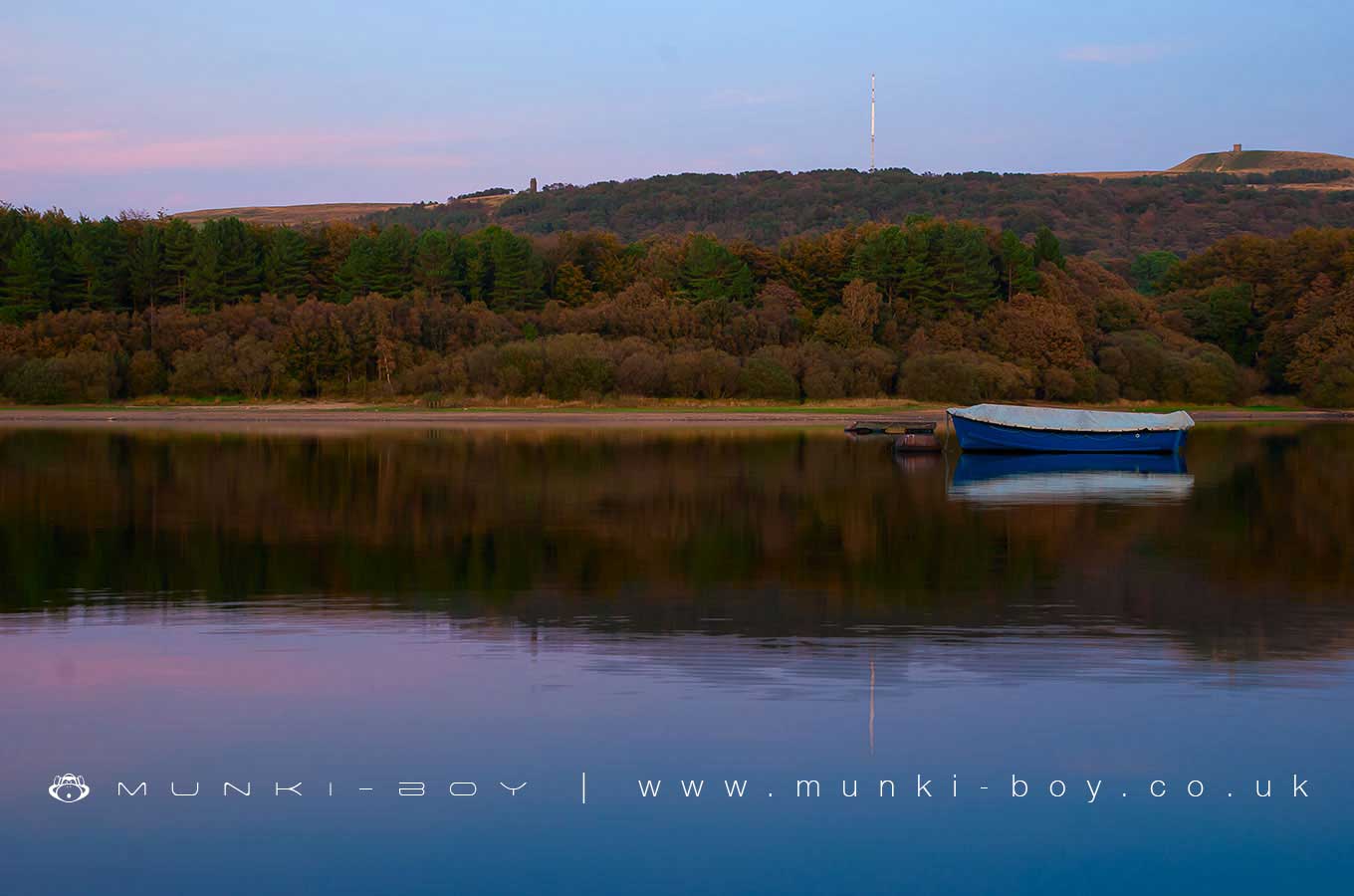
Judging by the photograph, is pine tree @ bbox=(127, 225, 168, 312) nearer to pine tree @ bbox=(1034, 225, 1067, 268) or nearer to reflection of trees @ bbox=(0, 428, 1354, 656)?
reflection of trees @ bbox=(0, 428, 1354, 656)

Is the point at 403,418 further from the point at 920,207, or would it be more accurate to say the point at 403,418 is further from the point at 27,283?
the point at 920,207

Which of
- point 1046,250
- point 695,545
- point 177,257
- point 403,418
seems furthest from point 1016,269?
point 695,545

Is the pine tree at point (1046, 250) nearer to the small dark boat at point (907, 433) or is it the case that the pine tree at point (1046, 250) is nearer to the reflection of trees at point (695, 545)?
the small dark boat at point (907, 433)

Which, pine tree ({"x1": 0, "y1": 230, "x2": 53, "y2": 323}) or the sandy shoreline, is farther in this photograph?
pine tree ({"x1": 0, "y1": 230, "x2": 53, "y2": 323})

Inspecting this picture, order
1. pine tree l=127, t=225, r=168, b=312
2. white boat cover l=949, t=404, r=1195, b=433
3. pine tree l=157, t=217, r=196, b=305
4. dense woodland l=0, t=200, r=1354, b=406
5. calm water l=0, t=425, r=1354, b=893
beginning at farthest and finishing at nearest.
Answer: pine tree l=157, t=217, r=196, b=305 → pine tree l=127, t=225, r=168, b=312 → dense woodland l=0, t=200, r=1354, b=406 → white boat cover l=949, t=404, r=1195, b=433 → calm water l=0, t=425, r=1354, b=893

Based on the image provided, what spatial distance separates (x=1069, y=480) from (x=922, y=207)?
14205cm

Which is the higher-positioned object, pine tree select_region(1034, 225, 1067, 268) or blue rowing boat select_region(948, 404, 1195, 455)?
pine tree select_region(1034, 225, 1067, 268)

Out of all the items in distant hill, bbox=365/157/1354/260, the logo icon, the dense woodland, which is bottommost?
the logo icon

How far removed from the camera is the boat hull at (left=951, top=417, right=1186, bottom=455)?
2020 inches

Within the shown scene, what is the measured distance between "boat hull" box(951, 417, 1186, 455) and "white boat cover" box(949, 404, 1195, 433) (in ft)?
0.55

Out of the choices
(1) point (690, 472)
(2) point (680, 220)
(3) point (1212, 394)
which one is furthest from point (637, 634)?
(2) point (680, 220)

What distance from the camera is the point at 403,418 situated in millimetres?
72125

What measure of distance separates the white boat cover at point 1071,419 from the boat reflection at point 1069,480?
1194mm

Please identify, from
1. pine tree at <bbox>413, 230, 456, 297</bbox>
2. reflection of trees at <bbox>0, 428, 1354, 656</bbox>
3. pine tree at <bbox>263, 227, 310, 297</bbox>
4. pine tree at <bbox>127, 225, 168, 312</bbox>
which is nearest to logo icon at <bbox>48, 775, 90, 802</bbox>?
reflection of trees at <bbox>0, 428, 1354, 656</bbox>
